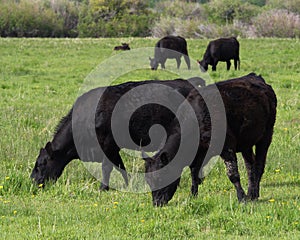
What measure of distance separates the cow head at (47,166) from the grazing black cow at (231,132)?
1866 mm

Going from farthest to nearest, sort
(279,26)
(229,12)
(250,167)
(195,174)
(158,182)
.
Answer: (229,12) → (279,26) → (250,167) → (195,174) → (158,182)

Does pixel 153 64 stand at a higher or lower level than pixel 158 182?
lower

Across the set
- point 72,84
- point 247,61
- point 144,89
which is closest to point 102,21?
point 247,61

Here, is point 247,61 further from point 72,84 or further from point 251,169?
point 251,169

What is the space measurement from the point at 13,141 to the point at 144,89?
2.77 metres

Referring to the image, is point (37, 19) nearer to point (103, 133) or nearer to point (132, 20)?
point (132, 20)

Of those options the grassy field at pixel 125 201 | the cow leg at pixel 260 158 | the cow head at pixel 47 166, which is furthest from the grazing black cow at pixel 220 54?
the cow leg at pixel 260 158

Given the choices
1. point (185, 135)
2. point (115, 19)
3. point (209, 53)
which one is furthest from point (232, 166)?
point (115, 19)

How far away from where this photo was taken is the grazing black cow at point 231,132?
712 cm

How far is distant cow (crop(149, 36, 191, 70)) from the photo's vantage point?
24.8m

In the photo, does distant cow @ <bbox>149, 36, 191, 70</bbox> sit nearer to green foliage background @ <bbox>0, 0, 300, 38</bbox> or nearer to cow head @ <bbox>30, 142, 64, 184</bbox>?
cow head @ <bbox>30, 142, 64, 184</bbox>

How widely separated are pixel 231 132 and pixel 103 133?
2144mm

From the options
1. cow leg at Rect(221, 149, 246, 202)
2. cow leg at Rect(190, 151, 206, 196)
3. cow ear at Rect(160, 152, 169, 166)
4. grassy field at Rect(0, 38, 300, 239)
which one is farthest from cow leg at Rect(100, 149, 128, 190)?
cow leg at Rect(221, 149, 246, 202)

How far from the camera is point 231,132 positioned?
7.27 m
